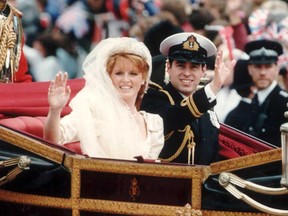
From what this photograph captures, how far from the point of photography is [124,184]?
24.8ft

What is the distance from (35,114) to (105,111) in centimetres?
49

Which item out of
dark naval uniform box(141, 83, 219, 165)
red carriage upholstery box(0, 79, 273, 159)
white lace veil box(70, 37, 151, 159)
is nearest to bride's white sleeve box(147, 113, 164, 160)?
dark naval uniform box(141, 83, 219, 165)

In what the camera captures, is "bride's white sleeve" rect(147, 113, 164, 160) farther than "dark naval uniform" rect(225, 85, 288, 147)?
No

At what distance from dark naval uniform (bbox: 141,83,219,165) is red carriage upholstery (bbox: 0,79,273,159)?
0.93 ft

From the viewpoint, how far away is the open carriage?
24.0 ft

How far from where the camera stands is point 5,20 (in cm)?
859

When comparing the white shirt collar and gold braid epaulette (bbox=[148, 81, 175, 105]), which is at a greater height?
the white shirt collar

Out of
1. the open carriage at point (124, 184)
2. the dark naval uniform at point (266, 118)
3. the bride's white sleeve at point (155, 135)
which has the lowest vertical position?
the open carriage at point (124, 184)

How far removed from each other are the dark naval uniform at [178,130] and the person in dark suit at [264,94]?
2.08 meters

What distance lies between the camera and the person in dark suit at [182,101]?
26.6 feet

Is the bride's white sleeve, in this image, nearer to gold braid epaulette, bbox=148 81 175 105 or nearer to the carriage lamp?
gold braid epaulette, bbox=148 81 175 105

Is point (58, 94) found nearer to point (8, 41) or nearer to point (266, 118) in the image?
point (8, 41)

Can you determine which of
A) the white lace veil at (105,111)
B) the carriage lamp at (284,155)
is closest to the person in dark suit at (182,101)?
the white lace veil at (105,111)

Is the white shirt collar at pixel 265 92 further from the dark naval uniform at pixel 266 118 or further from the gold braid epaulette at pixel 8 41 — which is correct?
the gold braid epaulette at pixel 8 41
